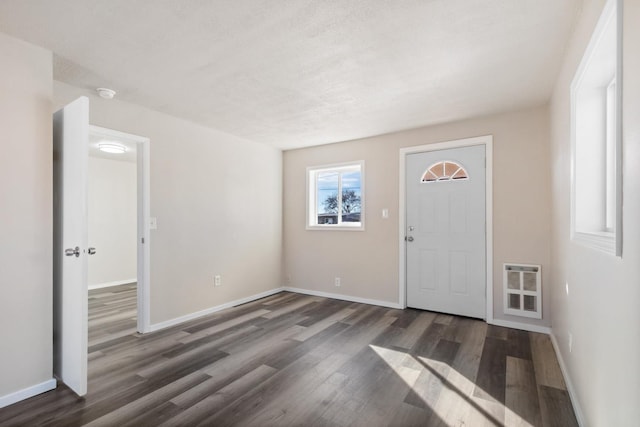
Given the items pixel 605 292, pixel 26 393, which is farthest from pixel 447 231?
pixel 26 393

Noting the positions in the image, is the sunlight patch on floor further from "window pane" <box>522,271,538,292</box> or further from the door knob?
the door knob

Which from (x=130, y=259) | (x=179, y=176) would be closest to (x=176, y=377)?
(x=179, y=176)

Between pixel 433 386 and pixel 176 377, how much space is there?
1891 mm

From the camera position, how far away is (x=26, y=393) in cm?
215

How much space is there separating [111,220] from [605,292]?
272 inches

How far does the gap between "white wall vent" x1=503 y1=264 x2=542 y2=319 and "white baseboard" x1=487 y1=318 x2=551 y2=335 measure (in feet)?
0.34

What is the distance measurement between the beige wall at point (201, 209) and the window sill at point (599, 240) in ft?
12.1

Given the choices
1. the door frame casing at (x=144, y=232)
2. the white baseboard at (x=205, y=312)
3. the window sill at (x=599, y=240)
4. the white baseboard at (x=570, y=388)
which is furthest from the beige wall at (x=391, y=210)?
the door frame casing at (x=144, y=232)

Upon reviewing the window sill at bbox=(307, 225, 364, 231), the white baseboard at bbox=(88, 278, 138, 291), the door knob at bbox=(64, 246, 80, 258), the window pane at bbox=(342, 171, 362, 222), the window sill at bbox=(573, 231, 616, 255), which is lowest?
the white baseboard at bbox=(88, 278, 138, 291)

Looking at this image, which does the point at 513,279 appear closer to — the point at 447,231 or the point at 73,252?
the point at 447,231

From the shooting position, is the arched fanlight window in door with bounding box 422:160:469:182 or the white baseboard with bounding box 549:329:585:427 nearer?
the white baseboard with bounding box 549:329:585:427

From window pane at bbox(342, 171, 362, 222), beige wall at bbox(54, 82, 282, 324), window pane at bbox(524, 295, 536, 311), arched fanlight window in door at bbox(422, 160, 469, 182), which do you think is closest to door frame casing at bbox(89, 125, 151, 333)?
beige wall at bbox(54, 82, 282, 324)

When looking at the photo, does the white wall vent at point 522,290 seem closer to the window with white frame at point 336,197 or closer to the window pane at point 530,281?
the window pane at point 530,281

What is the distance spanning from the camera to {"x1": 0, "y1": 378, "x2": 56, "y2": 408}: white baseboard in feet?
6.77
